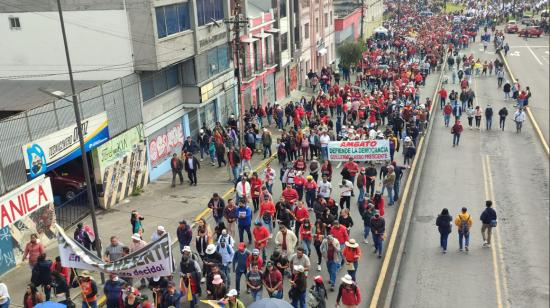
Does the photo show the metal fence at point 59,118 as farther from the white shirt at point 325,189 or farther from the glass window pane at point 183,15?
the white shirt at point 325,189

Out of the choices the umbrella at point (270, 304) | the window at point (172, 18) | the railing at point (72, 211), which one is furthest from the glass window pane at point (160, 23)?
the umbrella at point (270, 304)

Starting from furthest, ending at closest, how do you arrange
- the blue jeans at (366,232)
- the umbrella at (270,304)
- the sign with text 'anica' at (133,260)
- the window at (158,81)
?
the window at (158,81)
the blue jeans at (366,232)
the sign with text 'anica' at (133,260)
the umbrella at (270,304)

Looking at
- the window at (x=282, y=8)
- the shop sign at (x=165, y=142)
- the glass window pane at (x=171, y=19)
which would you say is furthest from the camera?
the window at (x=282, y=8)

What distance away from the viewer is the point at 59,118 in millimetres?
18406

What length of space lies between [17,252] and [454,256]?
12056mm

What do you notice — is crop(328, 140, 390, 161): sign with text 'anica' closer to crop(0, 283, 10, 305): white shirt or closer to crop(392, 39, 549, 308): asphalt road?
crop(392, 39, 549, 308): asphalt road

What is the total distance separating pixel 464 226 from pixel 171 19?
576 inches

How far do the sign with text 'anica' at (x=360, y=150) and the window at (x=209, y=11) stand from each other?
837 cm

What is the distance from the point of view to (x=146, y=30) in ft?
73.4

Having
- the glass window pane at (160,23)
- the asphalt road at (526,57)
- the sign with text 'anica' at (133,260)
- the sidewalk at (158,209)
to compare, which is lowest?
the asphalt road at (526,57)

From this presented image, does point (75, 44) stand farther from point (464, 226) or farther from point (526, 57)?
point (526, 57)

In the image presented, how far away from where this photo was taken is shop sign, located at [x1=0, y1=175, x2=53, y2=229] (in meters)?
16.1

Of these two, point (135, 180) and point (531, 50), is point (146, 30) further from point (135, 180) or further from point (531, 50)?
point (531, 50)

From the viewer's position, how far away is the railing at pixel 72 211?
63.5 feet
